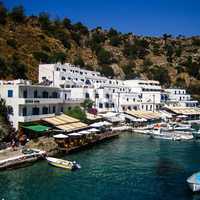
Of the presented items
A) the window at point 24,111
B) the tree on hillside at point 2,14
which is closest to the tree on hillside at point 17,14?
the tree on hillside at point 2,14

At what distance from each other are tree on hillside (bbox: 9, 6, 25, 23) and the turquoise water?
3668 inches

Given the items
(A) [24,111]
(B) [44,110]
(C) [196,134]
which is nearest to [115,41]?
(C) [196,134]

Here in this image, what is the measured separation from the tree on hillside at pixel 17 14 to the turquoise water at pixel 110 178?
93.2 metres

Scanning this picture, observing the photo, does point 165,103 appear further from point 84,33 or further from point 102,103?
point 84,33

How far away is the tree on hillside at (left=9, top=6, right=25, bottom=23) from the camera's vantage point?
136 meters

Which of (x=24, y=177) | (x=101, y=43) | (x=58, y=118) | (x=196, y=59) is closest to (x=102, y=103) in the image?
(x=58, y=118)

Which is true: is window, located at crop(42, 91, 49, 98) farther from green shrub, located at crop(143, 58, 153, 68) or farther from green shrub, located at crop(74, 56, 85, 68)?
green shrub, located at crop(143, 58, 153, 68)

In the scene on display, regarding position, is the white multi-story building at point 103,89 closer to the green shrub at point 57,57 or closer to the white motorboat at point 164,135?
the white motorboat at point 164,135

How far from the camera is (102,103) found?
8844 cm

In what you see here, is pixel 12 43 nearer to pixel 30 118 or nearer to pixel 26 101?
pixel 26 101

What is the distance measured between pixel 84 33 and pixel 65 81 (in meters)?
87.8

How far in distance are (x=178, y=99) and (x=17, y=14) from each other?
2775 inches

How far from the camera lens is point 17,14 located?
13625 cm

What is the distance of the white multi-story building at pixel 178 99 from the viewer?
4584 inches
